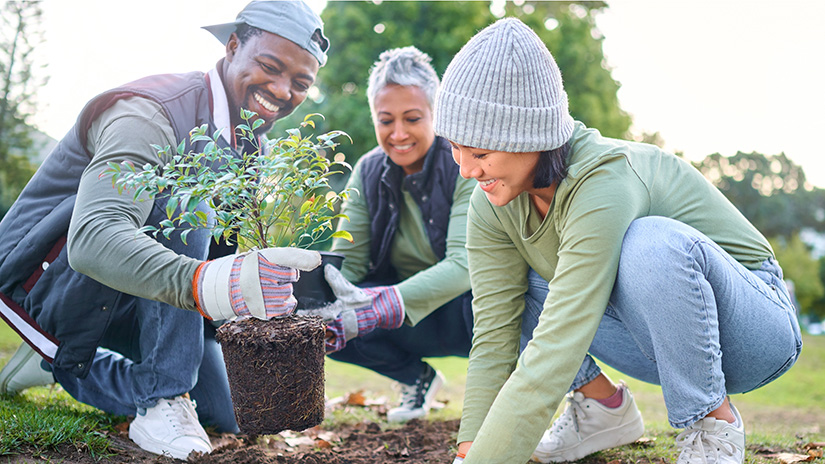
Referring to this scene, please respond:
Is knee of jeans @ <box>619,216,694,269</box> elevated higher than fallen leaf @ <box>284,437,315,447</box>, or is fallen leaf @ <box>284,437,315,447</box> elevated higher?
knee of jeans @ <box>619,216,694,269</box>

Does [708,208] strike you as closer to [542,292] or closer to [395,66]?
Result: [542,292]

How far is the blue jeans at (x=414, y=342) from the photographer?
3.44 meters

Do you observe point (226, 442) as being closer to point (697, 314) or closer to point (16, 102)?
point (697, 314)

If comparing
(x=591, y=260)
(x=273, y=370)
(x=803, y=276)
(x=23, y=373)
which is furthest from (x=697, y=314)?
(x=803, y=276)

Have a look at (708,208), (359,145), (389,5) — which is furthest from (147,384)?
(389,5)

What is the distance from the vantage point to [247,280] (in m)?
2.03

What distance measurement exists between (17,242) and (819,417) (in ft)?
18.4

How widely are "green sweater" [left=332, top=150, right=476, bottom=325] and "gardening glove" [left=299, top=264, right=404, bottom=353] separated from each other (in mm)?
155

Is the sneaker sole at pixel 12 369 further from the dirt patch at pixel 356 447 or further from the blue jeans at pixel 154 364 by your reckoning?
the dirt patch at pixel 356 447

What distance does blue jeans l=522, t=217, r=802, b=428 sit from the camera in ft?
6.21

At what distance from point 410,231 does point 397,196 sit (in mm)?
228

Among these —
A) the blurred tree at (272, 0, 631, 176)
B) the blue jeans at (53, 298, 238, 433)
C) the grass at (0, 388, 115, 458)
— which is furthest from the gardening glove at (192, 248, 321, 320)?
the blurred tree at (272, 0, 631, 176)

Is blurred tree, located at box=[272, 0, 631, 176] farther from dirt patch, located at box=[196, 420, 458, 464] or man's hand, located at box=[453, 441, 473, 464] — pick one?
man's hand, located at box=[453, 441, 473, 464]

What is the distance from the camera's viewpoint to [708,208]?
7.27 ft
